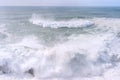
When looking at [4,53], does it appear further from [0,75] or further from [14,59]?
[0,75]

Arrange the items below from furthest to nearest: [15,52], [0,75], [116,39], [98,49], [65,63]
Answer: [116,39]
[98,49]
[15,52]
[65,63]
[0,75]

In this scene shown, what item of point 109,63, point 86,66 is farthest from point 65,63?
point 109,63

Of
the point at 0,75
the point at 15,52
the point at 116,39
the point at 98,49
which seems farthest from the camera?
the point at 116,39

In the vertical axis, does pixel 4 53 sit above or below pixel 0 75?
above

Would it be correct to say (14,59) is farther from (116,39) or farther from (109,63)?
(116,39)

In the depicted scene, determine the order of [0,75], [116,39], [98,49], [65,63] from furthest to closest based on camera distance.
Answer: [116,39]
[98,49]
[65,63]
[0,75]

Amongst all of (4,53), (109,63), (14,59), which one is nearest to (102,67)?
(109,63)

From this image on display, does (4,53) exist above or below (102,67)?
above

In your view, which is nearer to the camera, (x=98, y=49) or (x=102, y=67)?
(x=102, y=67)

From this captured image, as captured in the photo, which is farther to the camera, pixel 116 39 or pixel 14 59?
pixel 116 39

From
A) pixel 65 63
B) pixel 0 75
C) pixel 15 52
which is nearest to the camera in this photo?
pixel 0 75
